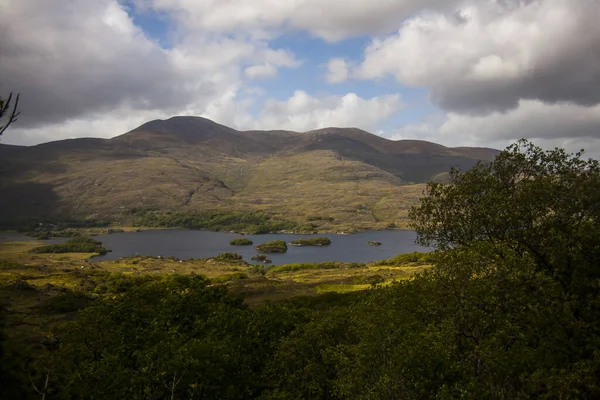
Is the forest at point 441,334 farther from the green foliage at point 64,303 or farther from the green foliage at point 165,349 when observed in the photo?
the green foliage at point 64,303

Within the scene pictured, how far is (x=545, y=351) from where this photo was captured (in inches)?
965

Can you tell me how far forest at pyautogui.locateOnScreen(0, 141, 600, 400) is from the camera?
22.6 m

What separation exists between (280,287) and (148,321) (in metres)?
61.4

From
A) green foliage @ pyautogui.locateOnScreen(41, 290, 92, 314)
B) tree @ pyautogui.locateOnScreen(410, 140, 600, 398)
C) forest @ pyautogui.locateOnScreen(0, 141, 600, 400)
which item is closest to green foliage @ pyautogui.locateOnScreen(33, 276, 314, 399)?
forest @ pyautogui.locateOnScreen(0, 141, 600, 400)

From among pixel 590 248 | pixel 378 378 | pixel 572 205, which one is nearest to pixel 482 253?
pixel 590 248

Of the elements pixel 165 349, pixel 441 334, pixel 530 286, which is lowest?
pixel 165 349

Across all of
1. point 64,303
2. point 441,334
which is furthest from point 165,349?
point 64,303

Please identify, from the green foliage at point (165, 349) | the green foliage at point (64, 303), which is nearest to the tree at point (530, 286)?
the green foliage at point (165, 349)

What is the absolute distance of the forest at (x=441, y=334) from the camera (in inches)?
Result: 891

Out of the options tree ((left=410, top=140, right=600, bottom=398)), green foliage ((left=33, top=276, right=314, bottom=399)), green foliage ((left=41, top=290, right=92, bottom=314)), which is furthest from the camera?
green foliage ((left=41, top=290, right=92, bottom=314))

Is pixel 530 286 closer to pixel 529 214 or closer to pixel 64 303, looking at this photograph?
pixel 529 214

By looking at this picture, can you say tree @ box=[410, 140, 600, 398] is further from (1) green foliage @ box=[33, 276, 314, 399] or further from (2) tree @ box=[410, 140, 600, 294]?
(1) green foliage @ box=[33, 276, 314, 399]

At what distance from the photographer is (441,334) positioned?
Answer: 2448 cm

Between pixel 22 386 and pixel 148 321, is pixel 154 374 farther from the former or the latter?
pixel 148 321
